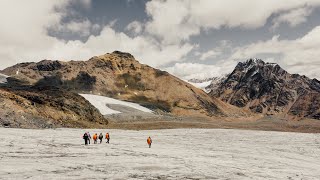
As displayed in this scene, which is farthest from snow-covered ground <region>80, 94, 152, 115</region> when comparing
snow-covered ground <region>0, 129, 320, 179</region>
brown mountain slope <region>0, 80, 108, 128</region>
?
snow-covered ground <region>0, 129, 320, 179</region>

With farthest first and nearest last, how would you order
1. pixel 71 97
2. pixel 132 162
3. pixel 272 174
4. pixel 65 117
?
pixel 71 97 < pixel 65 117 < pixel 132 162 < pixel 272 174

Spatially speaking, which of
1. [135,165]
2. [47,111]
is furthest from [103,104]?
[135,165]

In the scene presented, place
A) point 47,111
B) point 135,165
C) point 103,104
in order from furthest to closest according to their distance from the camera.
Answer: point 103,104 < point 47,111 < point 135,165

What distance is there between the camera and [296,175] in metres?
28.2

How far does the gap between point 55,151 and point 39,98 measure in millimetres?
57483

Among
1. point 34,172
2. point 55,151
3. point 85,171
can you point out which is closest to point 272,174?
point 85,171

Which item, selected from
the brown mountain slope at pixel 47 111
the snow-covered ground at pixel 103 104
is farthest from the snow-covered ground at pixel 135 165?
the snow-covered ground at pixel 103 104

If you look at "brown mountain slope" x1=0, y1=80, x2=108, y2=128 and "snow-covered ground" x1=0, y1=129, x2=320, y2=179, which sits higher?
"brown mountain slope" x1=0, y1=80, x2=108, y2=128

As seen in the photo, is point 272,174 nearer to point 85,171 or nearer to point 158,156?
point 158,156

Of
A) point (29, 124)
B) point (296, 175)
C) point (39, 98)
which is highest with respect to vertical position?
point (39, 98)

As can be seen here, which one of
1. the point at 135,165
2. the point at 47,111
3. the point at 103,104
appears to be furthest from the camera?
the point at 103,104

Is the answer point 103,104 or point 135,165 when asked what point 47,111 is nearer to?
point 135,165

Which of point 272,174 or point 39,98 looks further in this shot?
point 39,98

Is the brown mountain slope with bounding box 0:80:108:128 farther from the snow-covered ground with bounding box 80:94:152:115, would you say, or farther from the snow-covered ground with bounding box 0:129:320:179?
the snow-covered ground with bounding box 0:129:320:179
